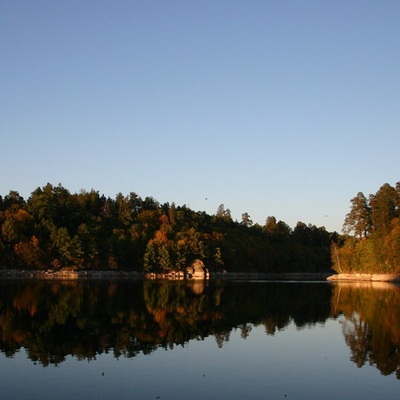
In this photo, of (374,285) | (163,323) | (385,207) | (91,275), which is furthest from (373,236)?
(163,323)

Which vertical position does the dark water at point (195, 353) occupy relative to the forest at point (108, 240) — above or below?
below

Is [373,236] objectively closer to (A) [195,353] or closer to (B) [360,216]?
(B) [360,216]

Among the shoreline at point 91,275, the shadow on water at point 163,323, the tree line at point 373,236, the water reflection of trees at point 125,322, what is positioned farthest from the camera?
the shoreline at point 91,275

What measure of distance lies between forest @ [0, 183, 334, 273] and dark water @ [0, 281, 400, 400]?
100 meters

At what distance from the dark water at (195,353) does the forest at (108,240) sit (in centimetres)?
10003

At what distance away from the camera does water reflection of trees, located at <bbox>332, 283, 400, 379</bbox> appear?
27016mm

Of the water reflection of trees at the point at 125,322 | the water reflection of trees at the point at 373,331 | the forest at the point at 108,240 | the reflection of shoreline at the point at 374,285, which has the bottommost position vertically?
the reflection of shoreline at the point at 374,285

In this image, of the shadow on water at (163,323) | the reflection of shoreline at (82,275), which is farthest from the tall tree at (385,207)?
the shadow on water at (163,323)

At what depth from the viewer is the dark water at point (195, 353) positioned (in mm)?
20938

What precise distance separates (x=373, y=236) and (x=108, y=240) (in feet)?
255

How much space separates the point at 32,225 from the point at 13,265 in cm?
1941

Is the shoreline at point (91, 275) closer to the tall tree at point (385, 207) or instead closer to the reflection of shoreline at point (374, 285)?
the tall tree at point (385, 207)

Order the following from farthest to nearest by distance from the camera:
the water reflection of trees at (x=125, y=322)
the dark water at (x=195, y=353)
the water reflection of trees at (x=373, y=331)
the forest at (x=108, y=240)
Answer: the forest at (x=108, y=240) < the water reflection of trees at (x=125, y=322) < the water reflection of trees at (x=373, y=331) < the dark water at (x=195, y=353)

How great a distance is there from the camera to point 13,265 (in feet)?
456
